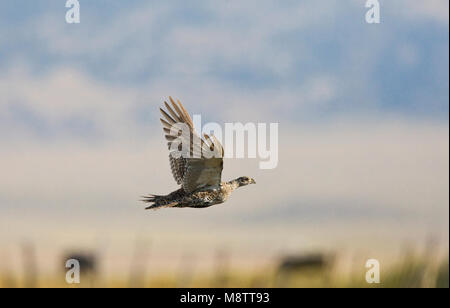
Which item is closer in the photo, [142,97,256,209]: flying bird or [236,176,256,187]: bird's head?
[142,97,256,209]: flying bird

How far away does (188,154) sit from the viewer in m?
13.4

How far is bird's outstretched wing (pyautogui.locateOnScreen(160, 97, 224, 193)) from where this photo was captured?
13.1 metres

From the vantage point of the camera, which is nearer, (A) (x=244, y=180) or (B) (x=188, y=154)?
Answer: (B) (x=188, y=154)

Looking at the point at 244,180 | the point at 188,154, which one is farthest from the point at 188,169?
the point at 244,180

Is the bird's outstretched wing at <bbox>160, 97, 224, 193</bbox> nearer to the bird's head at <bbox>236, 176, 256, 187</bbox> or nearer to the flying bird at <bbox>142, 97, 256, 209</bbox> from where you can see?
the flying bird at <bbox>142, 97, 256, 209</bbox>

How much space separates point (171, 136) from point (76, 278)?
404 cm

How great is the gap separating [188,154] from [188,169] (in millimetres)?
337

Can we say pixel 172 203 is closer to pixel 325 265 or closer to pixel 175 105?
pixel 175 105

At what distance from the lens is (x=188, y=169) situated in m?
13.5

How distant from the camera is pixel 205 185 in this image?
13.7 meters

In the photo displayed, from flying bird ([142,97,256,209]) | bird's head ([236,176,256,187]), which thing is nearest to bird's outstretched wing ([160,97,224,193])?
flying bird ([142,97,256,209])

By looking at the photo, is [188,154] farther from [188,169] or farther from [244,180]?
[244,180]

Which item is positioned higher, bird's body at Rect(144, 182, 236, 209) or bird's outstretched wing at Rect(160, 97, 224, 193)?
bird's outstretched wing at Rect(160, 97, 224, 193)
